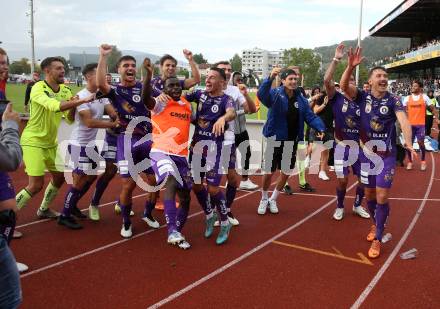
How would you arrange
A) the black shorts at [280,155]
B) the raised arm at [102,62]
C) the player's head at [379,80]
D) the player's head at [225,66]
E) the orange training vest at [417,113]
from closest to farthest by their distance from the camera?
the raised arm at [102,62] < the player's head at [379,80] < the player's head at [225,66] < the black shorts at [280,155] < the orange training vest at [417,113]

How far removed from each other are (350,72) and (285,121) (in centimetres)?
165

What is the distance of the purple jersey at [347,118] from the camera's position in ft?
19.9

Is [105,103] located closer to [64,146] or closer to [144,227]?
[144,227]

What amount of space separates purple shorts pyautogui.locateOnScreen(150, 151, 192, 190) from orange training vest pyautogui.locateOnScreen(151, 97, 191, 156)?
76 mm

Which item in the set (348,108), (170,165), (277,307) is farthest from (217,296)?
(348,108)

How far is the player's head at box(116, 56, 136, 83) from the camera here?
525cm

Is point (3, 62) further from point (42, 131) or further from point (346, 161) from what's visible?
point (346, 161)

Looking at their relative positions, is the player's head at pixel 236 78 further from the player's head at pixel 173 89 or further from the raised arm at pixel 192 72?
the player's head at pixel 173 89

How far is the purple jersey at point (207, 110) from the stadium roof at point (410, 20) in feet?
122

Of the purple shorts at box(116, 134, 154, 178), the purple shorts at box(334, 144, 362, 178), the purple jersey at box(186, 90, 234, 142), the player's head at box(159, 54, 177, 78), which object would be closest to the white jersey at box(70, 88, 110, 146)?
the purple shorts at box(116, 134, 154, 178)

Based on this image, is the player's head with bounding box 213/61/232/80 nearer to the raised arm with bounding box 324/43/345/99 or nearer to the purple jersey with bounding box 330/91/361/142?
the raised arm with bounding box 324/43/345/99

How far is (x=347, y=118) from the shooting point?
6.46m

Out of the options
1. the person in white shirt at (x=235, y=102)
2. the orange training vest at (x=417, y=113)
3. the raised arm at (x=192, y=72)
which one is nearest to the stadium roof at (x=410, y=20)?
the orange training vest at (x=417, y=113)

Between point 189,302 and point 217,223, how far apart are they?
7.90 feet
